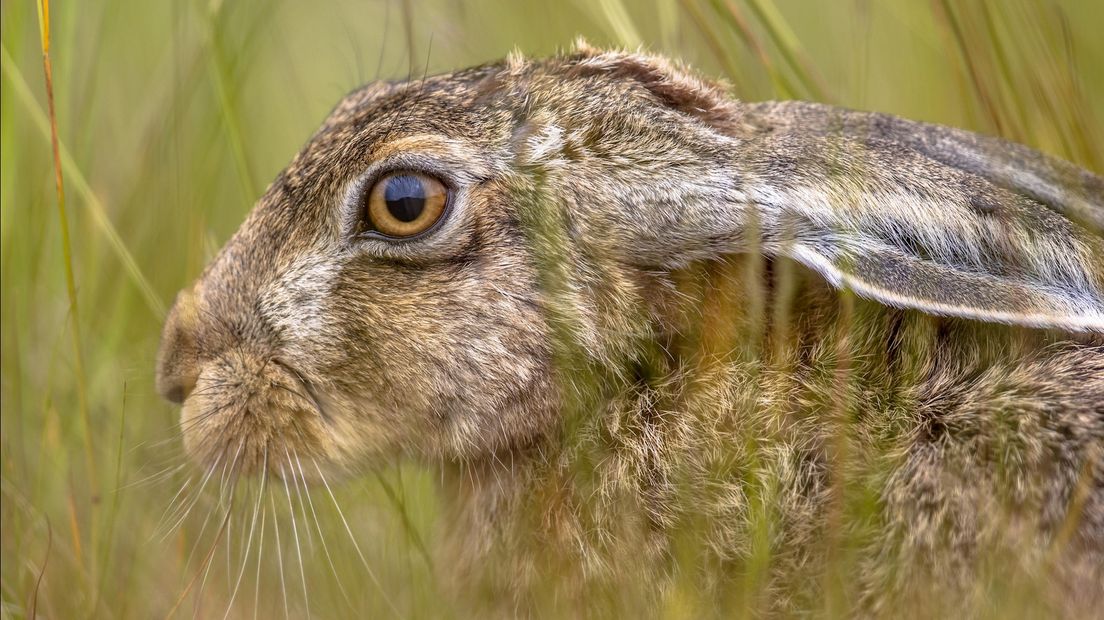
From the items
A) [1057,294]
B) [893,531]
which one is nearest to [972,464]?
[893,531]

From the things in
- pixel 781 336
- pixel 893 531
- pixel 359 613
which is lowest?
pixel 893 531

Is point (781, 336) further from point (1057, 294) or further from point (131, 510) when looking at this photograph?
point (131, 510)

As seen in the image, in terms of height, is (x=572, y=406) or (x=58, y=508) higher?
(x=58, y=508)

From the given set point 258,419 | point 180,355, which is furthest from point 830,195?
point 180,355

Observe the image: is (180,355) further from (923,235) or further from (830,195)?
(923,235)

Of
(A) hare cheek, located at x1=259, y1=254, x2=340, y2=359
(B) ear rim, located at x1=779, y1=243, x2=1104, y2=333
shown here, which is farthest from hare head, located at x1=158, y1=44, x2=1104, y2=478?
(B) ear rim, located at x1=779, y1=243, x2=1104, y2=333

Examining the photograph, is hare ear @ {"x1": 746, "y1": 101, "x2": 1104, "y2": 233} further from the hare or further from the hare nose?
the hare nose

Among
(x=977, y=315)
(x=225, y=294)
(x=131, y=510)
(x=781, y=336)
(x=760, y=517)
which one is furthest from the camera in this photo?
(x=131, y=510)

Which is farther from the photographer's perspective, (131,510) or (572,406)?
(131,510)

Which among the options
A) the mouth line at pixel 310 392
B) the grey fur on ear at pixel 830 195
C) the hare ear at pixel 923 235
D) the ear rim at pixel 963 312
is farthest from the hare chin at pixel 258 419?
the ear rim at pixel 963 312
